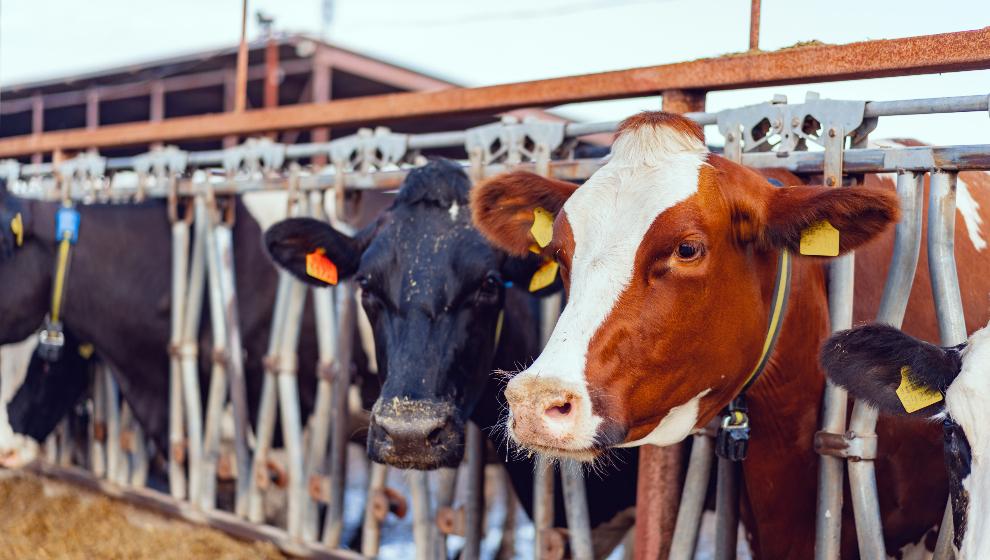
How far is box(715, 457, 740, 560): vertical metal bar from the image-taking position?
280 cm

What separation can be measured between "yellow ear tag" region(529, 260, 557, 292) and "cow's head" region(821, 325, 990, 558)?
1132 millimetres

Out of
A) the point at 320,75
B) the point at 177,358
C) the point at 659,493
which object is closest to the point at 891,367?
the point at 659,493

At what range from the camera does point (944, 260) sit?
7.96ft

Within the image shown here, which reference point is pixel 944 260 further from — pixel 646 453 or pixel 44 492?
pixel 44 492

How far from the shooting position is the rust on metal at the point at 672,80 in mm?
2422

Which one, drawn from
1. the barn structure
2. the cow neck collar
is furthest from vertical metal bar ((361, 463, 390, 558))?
the barn structure

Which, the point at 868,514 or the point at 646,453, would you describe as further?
the point at 646,453

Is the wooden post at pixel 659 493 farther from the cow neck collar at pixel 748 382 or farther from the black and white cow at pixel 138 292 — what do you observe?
the black and white cow at pixel 138 292

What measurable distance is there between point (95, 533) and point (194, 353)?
92 centimetres

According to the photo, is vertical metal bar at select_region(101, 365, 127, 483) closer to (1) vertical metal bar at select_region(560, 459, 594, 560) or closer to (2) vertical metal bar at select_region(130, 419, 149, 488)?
(2) vertical metal bar at select_region(130, 419, 149, 488)

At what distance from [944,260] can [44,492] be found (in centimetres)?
467

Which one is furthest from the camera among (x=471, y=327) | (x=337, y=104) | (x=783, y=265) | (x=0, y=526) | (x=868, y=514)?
(x=0, y=526)

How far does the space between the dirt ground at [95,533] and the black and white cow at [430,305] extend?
1445 millimetres

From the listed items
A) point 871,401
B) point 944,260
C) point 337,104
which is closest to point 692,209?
point 871,401
